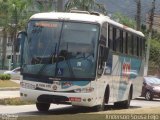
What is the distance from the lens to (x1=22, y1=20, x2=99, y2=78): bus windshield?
1927cm

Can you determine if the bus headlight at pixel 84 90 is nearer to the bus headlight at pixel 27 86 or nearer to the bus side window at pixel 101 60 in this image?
the bus side window at pixel 101 60

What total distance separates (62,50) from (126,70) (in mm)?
5732

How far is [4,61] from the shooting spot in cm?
7131

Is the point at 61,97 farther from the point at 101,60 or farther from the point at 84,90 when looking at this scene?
the point at 101,60

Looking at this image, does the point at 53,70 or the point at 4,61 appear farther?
the point at 4,61

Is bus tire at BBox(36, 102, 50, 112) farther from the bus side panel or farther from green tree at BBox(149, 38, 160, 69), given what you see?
green tree at BBox(149, 38, 160, 69)

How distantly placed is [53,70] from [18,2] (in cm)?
4743

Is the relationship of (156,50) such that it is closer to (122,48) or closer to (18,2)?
(18,2)

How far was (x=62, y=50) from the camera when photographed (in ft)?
63.6

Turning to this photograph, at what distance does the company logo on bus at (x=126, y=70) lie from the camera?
2400 cm

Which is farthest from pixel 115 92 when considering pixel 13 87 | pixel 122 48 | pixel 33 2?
pixel 33 2

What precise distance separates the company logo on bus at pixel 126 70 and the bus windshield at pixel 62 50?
4.54 m

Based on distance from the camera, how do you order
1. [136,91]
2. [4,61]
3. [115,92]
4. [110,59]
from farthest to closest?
[4,61]
[136,91]
[115,92]
[110,59]

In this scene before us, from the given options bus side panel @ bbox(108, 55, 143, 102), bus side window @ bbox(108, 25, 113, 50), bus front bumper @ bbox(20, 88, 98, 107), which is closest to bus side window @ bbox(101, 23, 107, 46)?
bus side window @ bbox(108, 25, 113, 50)
